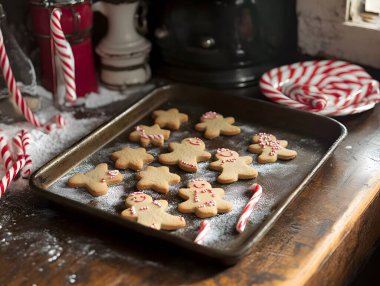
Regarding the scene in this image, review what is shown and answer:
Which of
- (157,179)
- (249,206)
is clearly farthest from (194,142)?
(249,206)

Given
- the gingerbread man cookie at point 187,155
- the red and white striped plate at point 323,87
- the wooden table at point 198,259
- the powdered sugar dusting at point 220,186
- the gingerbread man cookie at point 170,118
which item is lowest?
the wooden table at point 198,259

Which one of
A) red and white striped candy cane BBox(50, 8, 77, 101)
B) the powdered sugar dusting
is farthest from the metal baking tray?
red and white striped candy cane BBox(50, 8, 77, 101)

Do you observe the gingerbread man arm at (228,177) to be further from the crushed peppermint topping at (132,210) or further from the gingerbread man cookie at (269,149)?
the crushed peppermint topping at (132,210)

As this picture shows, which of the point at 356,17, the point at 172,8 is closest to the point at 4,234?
the point at 172,8

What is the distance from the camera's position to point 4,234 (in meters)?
1.09

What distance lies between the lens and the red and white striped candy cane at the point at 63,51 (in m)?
1.31

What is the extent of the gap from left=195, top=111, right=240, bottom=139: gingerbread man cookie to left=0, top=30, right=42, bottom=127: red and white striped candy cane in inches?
13.6

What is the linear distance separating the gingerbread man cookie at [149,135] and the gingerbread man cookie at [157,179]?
4.2 inches

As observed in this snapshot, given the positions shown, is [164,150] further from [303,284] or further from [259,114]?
[303,284]

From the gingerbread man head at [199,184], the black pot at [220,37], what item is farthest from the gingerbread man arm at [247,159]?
the black pot at [220,37]

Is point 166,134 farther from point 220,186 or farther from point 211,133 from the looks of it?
point 220,186

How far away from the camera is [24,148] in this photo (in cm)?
128

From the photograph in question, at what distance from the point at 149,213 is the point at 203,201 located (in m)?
0.10

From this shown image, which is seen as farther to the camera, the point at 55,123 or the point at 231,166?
the point at 55,123
